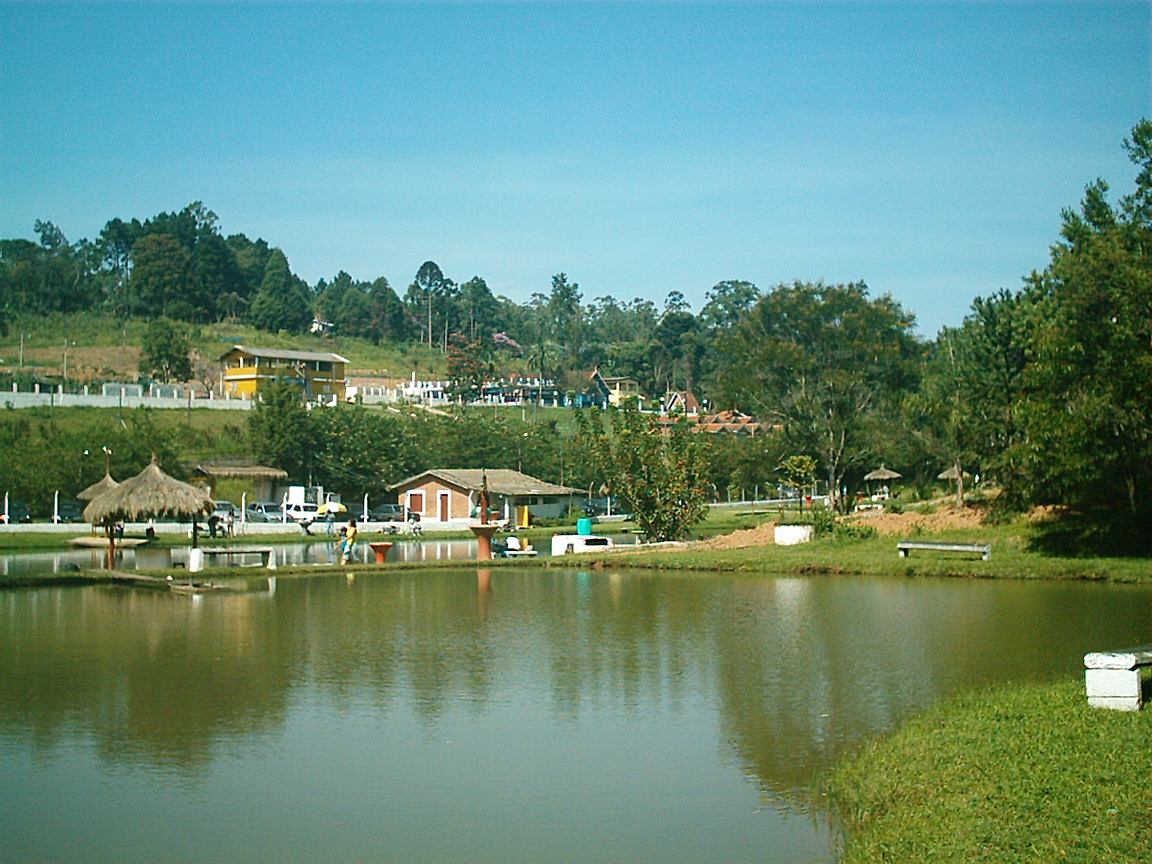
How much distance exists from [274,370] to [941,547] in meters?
71.7

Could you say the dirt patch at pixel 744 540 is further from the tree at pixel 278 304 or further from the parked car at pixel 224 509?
the tree at pixel 278 304

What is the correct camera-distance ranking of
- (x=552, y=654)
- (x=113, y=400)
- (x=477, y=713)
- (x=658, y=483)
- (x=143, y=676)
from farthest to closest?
1. (x=113, y=400)
2. (x=658, y=483)
3. (x=552, y=654)
4. (x=143, y=676)
5. (x=477, y=713)

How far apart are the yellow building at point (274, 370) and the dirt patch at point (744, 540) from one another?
5740cm

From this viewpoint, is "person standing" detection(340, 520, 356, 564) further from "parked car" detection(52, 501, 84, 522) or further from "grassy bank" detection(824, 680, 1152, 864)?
"grassy bank" detection(824, 680, 1152, 864)

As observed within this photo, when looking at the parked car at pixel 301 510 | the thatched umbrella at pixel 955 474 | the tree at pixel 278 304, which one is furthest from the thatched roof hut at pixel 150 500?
the tree at pixel 278 304

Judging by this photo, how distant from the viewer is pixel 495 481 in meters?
63.3

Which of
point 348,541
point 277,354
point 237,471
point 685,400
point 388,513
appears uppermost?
point 277,354

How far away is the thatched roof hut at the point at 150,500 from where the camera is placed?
3528cm

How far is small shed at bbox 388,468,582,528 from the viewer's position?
202 ft

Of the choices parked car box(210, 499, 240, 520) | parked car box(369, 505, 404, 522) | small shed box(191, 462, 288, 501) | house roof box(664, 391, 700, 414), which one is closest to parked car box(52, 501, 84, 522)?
parked car box(210, 499, 240, 520)

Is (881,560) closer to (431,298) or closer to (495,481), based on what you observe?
(495,481)

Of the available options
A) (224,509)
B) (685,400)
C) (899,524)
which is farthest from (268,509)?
(685,400)

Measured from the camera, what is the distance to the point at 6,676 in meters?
17.0

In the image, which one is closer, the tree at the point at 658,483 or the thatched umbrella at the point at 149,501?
the thatched umbrella at the point at 149,501
